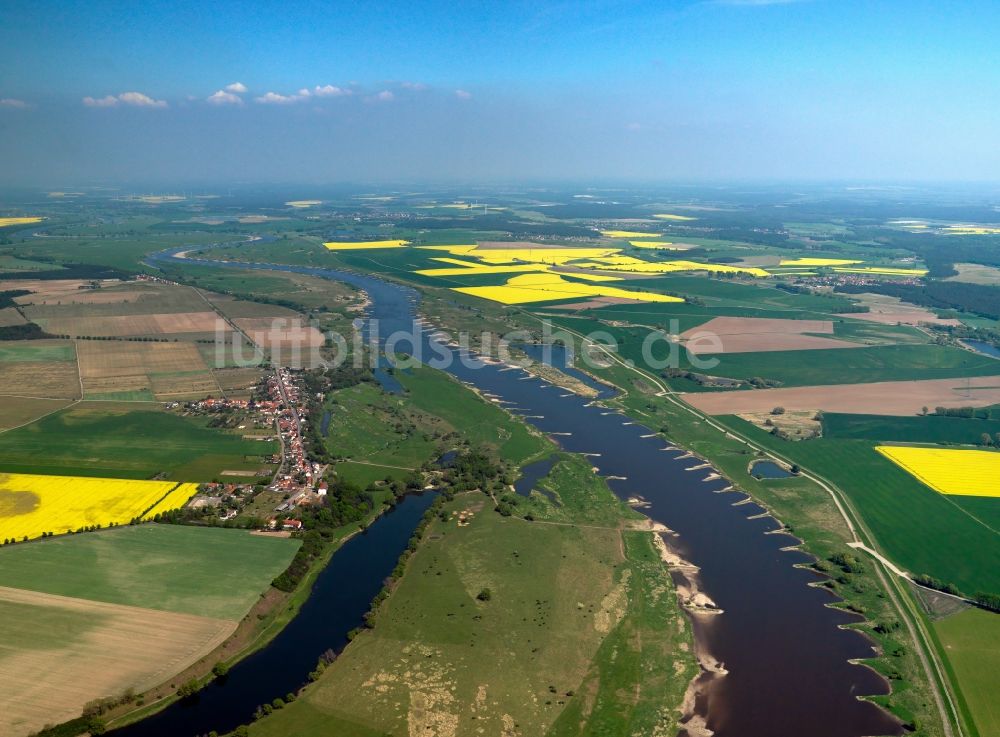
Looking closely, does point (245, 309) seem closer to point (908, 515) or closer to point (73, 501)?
point (73, 501)

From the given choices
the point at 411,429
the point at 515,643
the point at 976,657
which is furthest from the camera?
the point at 411,429

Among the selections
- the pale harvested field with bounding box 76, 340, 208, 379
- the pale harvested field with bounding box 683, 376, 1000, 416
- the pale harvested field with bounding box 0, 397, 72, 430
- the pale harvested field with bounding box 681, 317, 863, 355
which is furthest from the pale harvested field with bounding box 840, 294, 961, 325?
the pale harvested field with bounding box 0, 397, 72, 430

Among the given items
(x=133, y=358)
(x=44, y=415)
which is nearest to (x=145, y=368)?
(x=133, y=358)

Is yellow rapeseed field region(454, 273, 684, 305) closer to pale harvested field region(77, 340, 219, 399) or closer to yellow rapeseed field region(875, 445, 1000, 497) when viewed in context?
pale harvested field region(77, 340, 219, 399)

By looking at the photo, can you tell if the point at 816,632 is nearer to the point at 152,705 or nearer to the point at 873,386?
the point at 152,705

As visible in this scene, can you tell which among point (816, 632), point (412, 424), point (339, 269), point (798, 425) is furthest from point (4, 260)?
point (816, 632)

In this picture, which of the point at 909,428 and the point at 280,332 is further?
the point at 280,332

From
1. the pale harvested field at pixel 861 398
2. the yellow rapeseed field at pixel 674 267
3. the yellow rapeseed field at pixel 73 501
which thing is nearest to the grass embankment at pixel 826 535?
the pale harvested field at pixel 861 398
